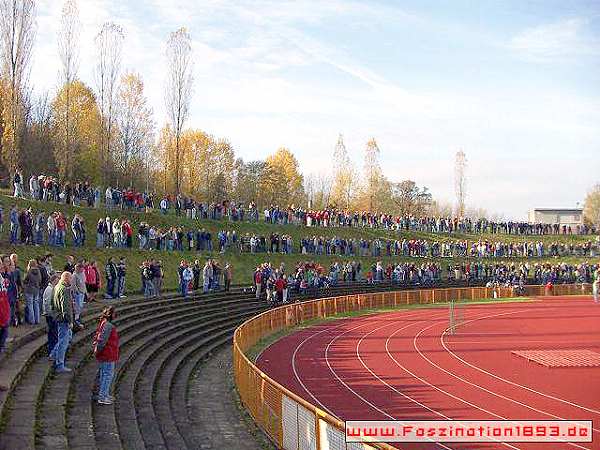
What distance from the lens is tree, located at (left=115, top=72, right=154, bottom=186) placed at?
5634 centimetres

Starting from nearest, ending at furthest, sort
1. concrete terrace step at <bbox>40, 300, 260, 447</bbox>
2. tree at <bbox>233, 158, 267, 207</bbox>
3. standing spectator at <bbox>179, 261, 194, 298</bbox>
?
1. concrete terrace step at <bbox>40, 300, 260, 447</bbox>
2. standing spectator at <bbox>179, 261, 194, 298</bbox>
3. tree at <bbox>233, 158, 267, 207</bbox>

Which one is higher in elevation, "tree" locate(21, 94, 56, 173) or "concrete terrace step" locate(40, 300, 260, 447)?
"tree" locate(21, 94, 56, 173)

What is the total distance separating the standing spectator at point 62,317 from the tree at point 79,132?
3607 cm

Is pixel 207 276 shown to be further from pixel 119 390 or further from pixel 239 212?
pixel 119 390

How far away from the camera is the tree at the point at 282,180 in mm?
82500

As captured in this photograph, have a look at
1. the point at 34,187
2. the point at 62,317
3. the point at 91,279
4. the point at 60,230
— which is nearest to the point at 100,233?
the point at 60,230

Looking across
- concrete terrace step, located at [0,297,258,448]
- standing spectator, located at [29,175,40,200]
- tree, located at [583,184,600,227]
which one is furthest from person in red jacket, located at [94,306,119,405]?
tree, located at [583,184,600,227]

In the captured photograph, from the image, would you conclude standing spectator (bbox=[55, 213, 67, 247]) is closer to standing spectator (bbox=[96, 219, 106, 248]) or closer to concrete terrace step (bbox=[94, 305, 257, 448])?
standing spectator (bbox=[96, 219, 106, 248])

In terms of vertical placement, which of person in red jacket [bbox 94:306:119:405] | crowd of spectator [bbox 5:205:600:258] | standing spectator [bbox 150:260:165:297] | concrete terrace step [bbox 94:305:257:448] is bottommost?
concrete terrace step [bbox 94:305:257:448]

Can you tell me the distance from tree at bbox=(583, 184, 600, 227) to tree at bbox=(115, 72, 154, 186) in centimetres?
8324

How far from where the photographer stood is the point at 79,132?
5778 centimetres

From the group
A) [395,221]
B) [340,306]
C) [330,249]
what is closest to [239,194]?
[395,221]

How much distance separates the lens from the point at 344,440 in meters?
7.92

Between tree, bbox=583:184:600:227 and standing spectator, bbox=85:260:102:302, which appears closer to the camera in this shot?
standing spectator, bbox=85:260:102:302
